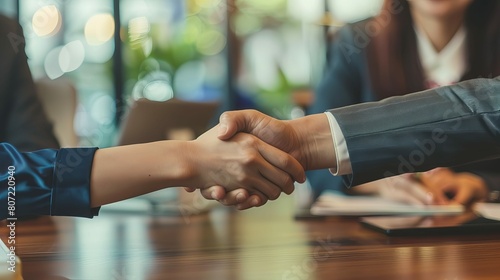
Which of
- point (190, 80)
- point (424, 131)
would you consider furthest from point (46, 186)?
point (190, 80)

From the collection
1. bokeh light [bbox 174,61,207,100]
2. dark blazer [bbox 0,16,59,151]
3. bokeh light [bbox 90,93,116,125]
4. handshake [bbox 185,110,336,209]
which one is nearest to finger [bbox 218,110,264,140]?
handshake [bbox 185,110,336,209]

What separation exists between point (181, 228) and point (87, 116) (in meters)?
3.48

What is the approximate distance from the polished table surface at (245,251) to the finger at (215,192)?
0.23ft

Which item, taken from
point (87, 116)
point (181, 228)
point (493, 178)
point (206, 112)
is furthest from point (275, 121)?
point (87, 116)

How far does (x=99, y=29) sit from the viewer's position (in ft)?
15.1

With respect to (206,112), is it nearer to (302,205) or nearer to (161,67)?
(302,205)

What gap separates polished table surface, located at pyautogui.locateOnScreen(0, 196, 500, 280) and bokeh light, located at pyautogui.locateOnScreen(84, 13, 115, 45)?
3.50 meters

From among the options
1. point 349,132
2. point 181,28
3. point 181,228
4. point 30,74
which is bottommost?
point 181,228

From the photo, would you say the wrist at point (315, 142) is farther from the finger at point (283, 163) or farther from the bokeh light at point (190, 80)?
the bokeh light at point (190, 80)

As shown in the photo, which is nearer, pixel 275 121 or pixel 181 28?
pixel 275 121

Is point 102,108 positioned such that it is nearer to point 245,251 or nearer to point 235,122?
point 235,122

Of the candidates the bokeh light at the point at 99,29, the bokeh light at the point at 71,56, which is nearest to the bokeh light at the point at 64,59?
the bokeh light at the point at 71,56

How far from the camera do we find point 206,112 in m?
1.89

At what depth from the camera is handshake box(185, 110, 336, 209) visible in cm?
108
